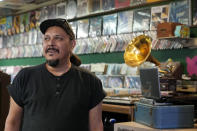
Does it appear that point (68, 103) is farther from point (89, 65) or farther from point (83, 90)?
point (89, 65)

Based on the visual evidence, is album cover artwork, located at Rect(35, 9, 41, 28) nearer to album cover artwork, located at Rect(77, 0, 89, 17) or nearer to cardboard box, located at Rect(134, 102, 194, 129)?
album cover artwork, located at Rect(77, 0, 89, 17)

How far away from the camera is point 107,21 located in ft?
19.7

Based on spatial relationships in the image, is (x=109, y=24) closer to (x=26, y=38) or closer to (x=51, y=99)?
(x=26, y=38)

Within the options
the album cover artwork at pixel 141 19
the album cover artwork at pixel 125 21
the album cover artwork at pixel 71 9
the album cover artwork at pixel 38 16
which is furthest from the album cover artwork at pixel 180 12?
the album cover artwork at pixel 38 16

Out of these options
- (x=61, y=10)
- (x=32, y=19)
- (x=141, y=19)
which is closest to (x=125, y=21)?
(x=141, y=19)

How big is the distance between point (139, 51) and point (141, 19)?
1.04 m

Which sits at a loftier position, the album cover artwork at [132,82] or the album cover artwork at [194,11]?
the album cover artwork at [194,11]

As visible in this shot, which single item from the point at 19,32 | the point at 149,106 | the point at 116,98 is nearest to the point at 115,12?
the point at 116,98

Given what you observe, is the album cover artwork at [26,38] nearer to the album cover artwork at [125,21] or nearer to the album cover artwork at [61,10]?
the album cover artwork at [61,10]

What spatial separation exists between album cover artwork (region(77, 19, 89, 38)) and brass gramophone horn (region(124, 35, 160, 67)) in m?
1.94

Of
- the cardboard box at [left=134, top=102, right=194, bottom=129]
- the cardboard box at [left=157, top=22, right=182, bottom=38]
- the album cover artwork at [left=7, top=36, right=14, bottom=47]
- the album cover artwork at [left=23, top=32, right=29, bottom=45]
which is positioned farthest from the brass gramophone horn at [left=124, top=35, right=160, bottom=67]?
the album cover artwork at [left=7, top=36, right=14, bottom=47]

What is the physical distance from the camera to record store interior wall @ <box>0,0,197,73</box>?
4855mm

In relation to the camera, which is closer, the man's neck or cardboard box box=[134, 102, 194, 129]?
the man's neck

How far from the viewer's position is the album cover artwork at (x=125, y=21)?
18.2 ft
